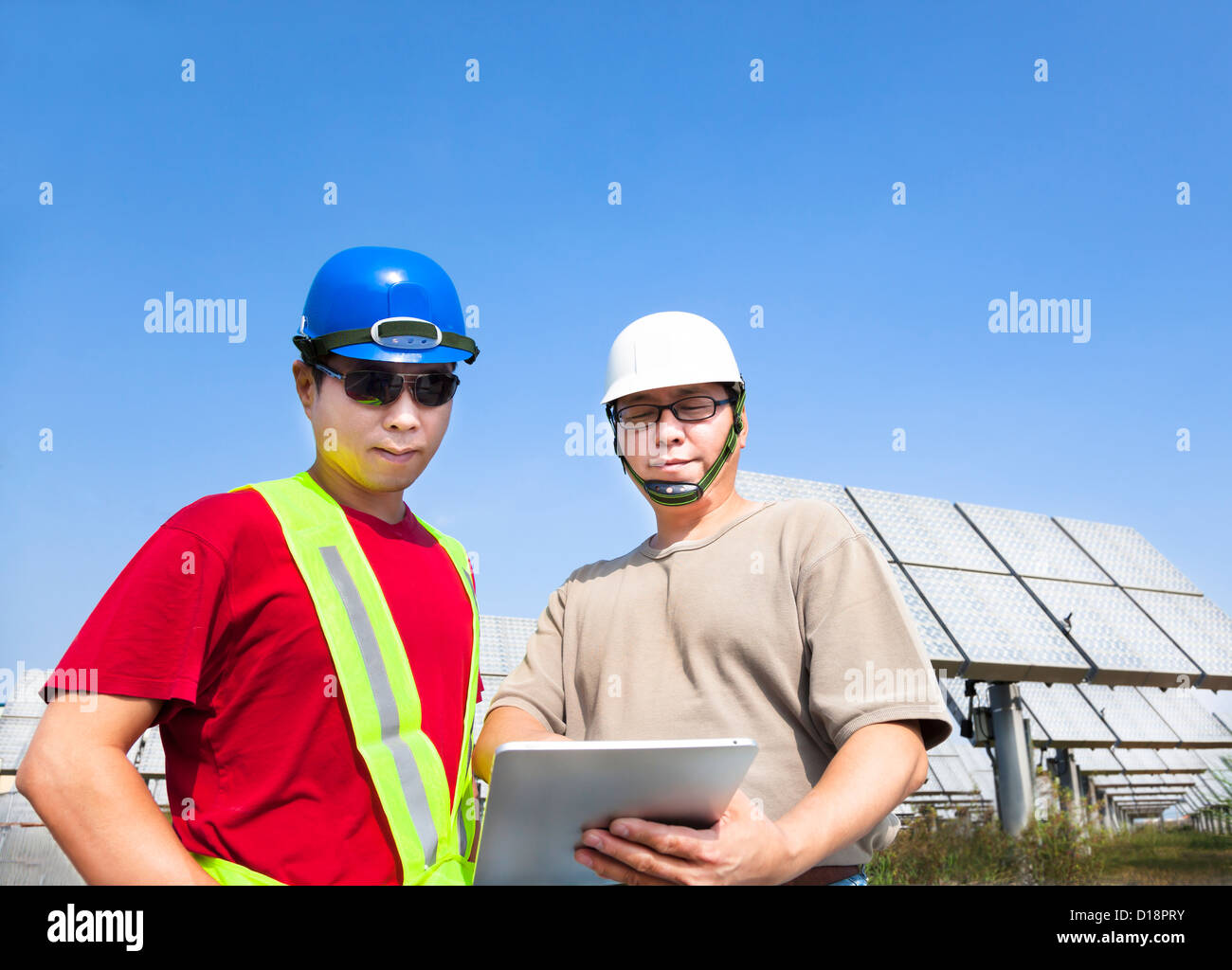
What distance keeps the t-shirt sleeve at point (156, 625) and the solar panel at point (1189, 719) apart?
2346cm

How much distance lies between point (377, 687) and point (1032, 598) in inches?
443

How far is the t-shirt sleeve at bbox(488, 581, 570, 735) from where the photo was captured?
120 inches

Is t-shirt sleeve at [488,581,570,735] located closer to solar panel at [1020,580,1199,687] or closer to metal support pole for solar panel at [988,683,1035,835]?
metal support pole for solar panel at [988,683,1035,835]

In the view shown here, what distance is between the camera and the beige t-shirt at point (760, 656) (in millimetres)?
2545

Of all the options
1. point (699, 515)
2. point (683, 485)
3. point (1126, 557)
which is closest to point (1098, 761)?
point (1126, 557)

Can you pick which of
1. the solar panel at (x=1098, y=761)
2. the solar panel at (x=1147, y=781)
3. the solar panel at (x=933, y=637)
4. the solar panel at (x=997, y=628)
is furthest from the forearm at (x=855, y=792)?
the solar panel at (x=1147, y=781)


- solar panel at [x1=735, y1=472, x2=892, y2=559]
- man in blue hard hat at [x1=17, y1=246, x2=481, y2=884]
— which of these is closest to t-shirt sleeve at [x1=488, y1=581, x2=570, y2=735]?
man in blue hard hat at [x1=17, y1=246, x2=481, y2=884]

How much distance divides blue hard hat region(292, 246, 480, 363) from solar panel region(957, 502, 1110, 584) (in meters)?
11.6

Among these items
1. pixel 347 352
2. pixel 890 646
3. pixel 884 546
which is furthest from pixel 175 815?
pixel 884 546

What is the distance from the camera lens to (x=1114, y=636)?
11.8 meters

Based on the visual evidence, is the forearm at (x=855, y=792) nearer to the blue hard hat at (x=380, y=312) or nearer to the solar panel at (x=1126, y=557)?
the blue hard hat at (x=380, y=312)

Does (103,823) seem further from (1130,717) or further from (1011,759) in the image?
(1130,717)
